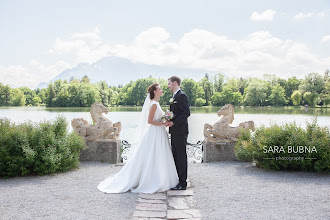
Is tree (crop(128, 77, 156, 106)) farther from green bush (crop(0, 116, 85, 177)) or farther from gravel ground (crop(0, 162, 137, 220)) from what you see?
gravel ground (crop(0, 162, 137, 220))

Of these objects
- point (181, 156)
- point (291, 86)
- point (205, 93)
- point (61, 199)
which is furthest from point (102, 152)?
point (291, 86)

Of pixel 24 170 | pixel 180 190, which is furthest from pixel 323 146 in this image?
pixel 24 170

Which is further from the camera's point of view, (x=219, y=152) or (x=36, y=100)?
(x=36, y=100)

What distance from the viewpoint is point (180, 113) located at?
568cm

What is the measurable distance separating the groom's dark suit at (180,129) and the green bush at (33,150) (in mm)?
2933

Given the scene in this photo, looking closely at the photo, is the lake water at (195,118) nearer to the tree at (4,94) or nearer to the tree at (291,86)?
the tree at (4,94)

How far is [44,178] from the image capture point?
648cm

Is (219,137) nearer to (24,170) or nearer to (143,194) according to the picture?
(143,194)

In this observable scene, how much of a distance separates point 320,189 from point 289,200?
1088 millimetres

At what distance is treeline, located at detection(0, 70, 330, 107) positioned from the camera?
184ft

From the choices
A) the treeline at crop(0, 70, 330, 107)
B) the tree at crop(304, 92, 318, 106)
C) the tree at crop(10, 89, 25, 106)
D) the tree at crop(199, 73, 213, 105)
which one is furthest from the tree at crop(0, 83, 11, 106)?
the tree at crop(304, 92, 318, 106)

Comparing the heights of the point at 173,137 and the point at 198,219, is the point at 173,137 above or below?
above

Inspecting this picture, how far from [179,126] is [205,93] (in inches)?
2630

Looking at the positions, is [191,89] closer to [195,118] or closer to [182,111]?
[195,118]
